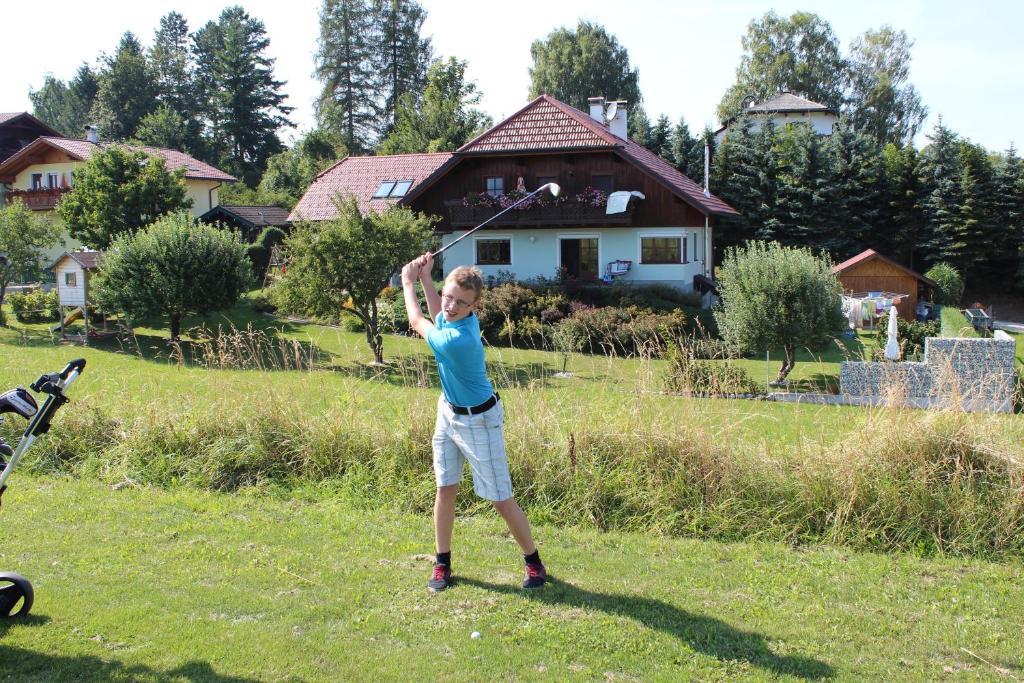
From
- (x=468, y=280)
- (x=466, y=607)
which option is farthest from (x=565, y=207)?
(x=466, y=607)

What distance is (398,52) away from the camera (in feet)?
189

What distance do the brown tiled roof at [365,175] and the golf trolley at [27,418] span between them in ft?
96.4

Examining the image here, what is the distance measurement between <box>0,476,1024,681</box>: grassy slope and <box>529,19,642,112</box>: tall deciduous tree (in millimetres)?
49264

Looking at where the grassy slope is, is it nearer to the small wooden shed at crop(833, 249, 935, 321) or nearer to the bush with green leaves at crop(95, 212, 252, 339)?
the bush with green leaves at crop(95, 212, 252, 339)

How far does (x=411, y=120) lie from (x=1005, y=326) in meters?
31.0

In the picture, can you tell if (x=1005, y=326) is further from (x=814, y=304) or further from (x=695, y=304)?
(x=814, y=304)

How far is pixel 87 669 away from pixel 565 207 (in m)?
26.6

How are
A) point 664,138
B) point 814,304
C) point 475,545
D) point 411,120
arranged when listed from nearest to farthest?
1. point 475,545
2. point 814,304
3. point 664,138
4. point 411,120

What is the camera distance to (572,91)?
175 ft

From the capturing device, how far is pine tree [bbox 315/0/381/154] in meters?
56.1

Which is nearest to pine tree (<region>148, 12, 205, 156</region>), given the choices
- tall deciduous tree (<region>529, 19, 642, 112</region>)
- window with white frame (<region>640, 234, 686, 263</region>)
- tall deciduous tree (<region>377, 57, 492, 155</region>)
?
tall deciduous tree (<region>377, 57, 492, 155</region>)

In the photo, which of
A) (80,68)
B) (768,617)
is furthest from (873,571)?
(80,68)

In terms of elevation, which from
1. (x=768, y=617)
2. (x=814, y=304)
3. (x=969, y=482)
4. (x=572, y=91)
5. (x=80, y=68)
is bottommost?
(x=768, y=617)

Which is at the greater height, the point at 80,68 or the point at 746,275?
the point at 80,68
